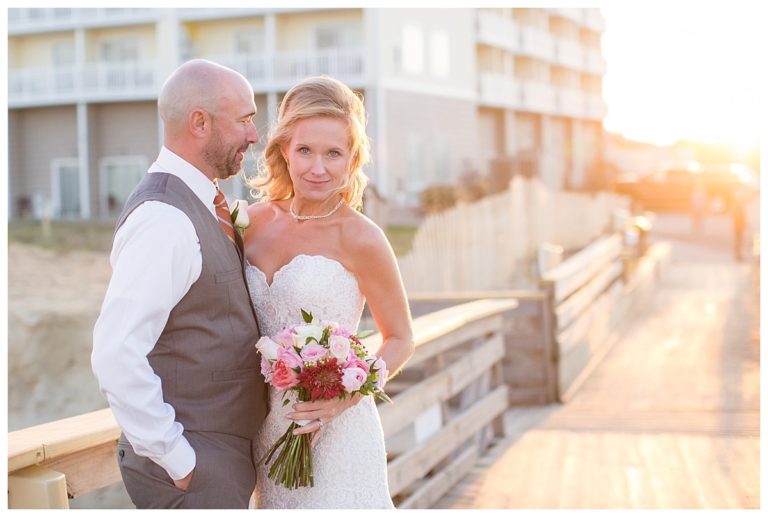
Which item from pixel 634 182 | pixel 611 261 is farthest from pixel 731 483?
pixel 634 182

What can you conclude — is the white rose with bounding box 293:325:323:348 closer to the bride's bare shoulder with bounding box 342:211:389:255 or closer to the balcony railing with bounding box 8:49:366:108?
the bride's bare shoulder with bounding box 342:211:389:255

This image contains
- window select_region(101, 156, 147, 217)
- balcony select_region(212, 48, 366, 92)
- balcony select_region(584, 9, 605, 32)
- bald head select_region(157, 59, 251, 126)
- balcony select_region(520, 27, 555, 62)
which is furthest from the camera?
balcony select_region(584, 9, 605, 32)

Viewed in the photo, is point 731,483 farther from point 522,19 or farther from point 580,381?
point 522,19

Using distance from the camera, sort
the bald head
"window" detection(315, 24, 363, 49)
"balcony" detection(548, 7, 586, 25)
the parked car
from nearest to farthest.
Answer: the bald head → "window" detection(315, 24, 363, 49) → the parked car → "balcony" detection(548, 7, 586, 25)

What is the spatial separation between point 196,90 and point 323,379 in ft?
2.76

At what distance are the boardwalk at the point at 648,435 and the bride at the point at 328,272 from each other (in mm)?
2967

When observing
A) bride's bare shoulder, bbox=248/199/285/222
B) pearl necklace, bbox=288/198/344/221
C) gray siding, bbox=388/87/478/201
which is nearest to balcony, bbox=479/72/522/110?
gray siding, bbox=388/87/478/201

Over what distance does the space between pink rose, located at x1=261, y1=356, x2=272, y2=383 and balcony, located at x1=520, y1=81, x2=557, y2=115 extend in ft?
114

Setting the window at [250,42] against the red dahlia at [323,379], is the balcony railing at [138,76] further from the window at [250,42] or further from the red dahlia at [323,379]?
the red dahlia at [323,379]

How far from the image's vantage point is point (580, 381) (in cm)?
1056

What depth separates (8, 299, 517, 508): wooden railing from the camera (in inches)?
107

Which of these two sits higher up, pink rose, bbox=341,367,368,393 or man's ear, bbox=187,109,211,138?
man's ear, bbox=187,109,211,138

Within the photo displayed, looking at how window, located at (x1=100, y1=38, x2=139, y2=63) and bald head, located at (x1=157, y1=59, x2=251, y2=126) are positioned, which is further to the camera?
window, located at (x1=100, y1=38, x2=139, y2=63)

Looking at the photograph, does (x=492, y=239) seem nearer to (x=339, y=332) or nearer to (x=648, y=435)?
(x=648, y=435)
